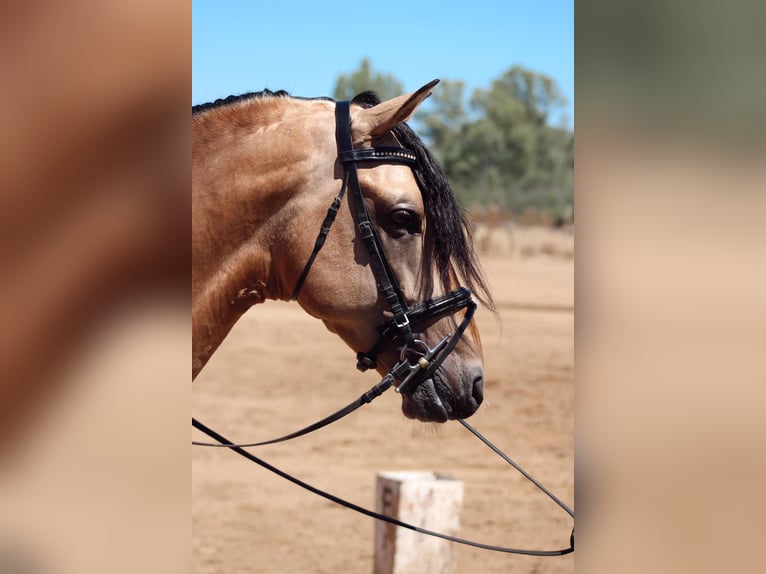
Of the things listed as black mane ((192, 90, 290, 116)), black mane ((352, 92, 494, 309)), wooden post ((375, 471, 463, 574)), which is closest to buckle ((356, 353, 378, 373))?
black mane ((352, 92, 494, 309))

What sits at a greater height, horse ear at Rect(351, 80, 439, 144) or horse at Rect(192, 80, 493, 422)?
horse ear at Rect(351, 80, 439, 144)

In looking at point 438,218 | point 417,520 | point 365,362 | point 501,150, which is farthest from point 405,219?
point 501,150

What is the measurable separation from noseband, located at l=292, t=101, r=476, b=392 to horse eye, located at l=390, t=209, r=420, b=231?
81mm

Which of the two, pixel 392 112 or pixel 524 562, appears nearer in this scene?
pixel 392 112

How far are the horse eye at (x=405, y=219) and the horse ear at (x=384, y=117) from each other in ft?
0.85

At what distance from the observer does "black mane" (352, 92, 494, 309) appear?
2686 mm

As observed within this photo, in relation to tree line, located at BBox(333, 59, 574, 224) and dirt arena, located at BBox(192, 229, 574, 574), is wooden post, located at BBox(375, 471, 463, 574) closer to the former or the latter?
dirt arena, located at BBox(192, 229, 574, 574)

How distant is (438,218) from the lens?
267cm

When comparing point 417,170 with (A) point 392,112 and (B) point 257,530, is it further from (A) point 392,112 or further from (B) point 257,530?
(B) point 257,530

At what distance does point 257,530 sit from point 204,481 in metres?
1.38
